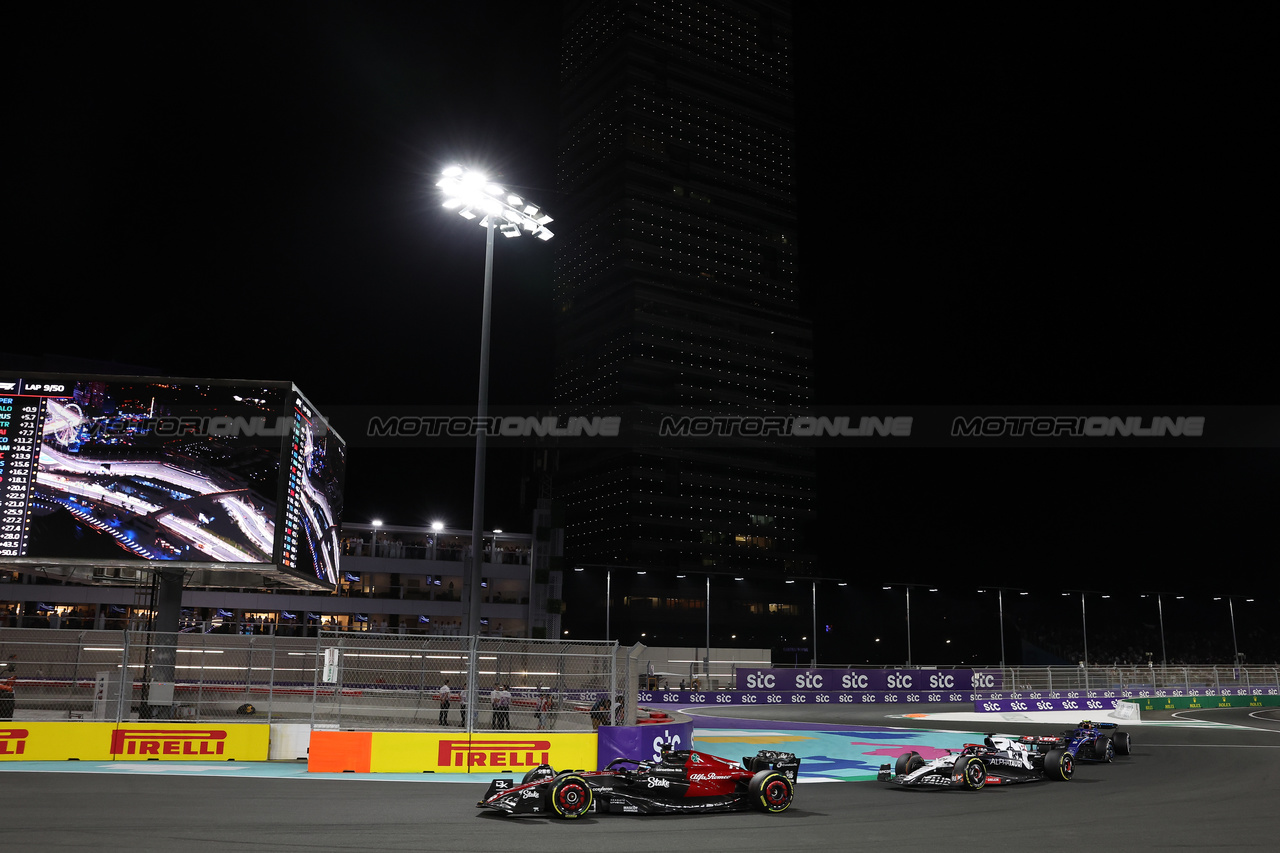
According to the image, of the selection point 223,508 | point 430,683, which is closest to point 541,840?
point 223,508

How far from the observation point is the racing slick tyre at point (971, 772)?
1562 centimetres

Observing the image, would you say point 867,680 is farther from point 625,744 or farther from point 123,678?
point 123,678

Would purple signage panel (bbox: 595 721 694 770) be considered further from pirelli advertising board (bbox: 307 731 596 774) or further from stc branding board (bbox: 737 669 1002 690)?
stc branding board (bbox: 737 669 1002 690)

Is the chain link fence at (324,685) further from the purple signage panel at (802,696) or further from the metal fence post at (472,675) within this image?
the purple signage panel at (802,696)

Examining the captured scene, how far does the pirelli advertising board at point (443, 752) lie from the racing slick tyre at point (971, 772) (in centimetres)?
629

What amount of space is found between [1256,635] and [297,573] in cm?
9048

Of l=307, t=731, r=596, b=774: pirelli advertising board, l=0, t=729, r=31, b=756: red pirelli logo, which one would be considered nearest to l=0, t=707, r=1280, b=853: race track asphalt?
l=307, t=731, r=596, b=774: pirelli advertising board

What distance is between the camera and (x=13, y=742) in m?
16.9

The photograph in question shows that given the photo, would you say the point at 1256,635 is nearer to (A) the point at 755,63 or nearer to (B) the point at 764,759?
(B) the point at 764,759

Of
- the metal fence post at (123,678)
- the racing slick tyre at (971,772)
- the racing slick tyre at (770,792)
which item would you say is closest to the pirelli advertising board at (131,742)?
the metal fence post at (123,678)

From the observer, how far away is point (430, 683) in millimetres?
31641

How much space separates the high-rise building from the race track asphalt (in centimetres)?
14245

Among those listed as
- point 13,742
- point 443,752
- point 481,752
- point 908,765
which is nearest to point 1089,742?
point 908,765

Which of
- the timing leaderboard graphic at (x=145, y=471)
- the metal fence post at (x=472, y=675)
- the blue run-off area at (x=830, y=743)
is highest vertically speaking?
the timing leaderboard graphic at (x=145, y=471)
